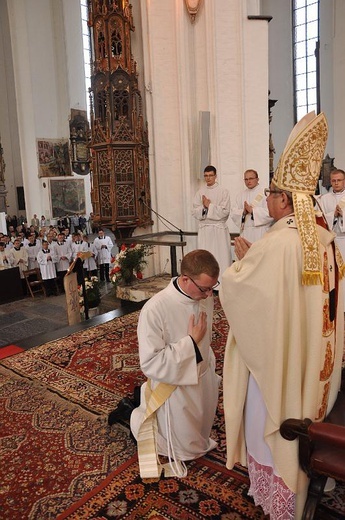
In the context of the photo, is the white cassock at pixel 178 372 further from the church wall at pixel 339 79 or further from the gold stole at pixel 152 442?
the church wall at pixel 339 79

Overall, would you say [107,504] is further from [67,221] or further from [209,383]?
[67,221]

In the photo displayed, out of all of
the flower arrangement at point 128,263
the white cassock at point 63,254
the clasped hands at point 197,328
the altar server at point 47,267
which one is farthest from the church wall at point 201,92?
the clasped hands at point 197,328

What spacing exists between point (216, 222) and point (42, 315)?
14.7 feet

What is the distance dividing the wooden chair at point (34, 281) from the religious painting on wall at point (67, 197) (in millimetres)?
8278

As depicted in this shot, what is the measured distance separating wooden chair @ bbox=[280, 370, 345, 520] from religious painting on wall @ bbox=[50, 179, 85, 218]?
64.7 feet

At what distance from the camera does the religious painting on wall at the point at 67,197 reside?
21.0 meters

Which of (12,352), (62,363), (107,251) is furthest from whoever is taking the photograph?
(107,251)

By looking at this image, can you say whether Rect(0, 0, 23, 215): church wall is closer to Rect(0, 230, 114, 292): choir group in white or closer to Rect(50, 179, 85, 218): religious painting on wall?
Rect(50, 179, 85, 218): religious painting on wall

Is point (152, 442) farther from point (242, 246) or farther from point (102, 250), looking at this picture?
point (102, 250)

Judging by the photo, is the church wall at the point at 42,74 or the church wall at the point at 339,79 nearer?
the church wall at the point at 339,79

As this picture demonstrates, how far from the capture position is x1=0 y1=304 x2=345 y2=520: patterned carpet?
2.88 metres

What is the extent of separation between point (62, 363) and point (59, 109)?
18720 millimetres

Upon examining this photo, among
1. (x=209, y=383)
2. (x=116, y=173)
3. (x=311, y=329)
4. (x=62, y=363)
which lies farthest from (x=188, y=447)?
(x=116, y=173)

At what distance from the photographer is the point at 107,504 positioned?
2.92 meters
